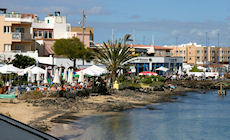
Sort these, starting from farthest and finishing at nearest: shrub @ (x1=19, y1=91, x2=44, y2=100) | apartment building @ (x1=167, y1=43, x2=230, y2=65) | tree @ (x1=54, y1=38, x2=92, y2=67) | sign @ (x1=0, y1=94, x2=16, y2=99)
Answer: apartment building @ (x1=167, y1=43, x2=230, y2=65), tree @ (x1=54, y1=38, x2=92, y2=67), shrub @ (x1=19, y1=91, x2=44, y2=100), sign @ (x1=0, y1=94, x2=16, y2=99)

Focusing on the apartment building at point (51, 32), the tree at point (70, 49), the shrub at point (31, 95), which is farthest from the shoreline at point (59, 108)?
the apartment building at point (51, 32)

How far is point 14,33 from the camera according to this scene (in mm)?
52812

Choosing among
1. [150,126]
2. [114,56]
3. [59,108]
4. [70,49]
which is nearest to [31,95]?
[59,108]

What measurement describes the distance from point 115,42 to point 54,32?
3036 cm

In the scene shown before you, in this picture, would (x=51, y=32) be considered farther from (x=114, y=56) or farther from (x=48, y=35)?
(x=114, y=56)

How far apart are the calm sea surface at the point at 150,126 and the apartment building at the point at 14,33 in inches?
1164

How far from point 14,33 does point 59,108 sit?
101 feet

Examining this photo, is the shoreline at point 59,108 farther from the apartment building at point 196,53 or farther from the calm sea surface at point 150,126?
the apartment building at point 196,53

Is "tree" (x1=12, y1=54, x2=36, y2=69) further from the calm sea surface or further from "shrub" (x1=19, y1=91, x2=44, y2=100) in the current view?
the calm sea surface

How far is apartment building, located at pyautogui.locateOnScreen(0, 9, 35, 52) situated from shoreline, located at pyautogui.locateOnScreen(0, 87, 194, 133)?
924 inches

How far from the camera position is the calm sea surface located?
18.2 metres

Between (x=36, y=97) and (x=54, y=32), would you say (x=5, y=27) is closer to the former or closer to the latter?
(x=54, y=32)

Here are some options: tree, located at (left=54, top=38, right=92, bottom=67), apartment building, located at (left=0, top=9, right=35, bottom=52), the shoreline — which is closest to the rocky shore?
the shoreline

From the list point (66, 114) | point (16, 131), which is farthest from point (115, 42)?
point (16, 131)
